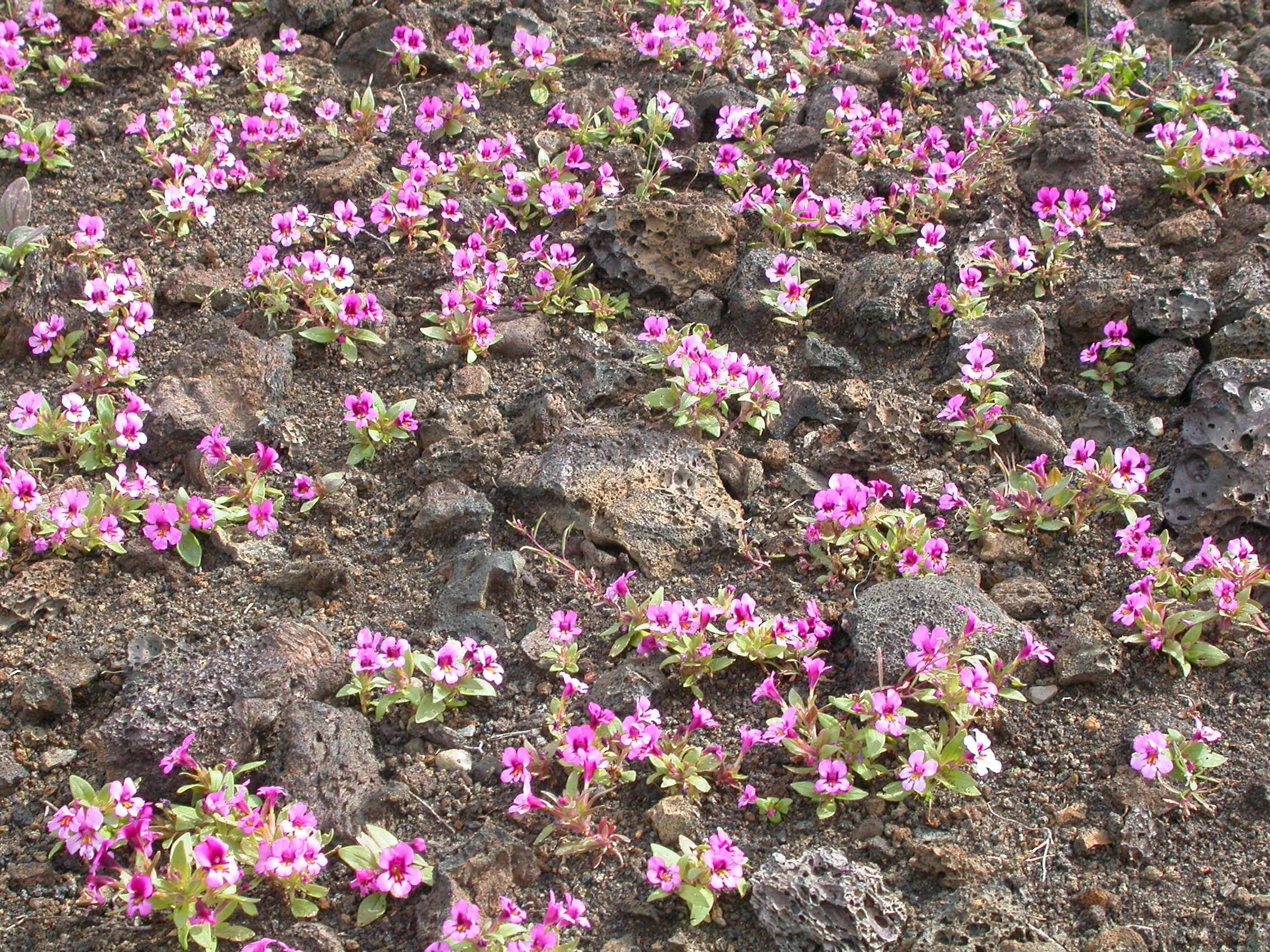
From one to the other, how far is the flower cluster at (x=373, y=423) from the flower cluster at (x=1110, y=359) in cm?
311

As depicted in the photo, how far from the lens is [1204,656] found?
4605mm

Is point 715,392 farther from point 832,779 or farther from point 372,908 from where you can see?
point 372,908

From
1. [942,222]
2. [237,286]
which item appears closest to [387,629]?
[237,286]

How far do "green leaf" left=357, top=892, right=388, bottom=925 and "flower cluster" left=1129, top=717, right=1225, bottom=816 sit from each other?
97.8 inches

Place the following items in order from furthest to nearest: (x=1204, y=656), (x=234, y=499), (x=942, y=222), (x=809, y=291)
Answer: (x=942, y=222)
(x=809, y=291)
(x=234, y=499)
(x=1204, y=656)

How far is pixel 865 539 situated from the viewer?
5117 millimetres

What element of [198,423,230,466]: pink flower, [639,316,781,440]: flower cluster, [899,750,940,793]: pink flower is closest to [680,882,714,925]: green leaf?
[899,750,940,793]: pink flower

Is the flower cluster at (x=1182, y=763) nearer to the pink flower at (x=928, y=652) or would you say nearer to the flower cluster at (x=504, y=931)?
the pink flower at (x=928, y=652)

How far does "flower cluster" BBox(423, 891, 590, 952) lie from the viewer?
148 inches

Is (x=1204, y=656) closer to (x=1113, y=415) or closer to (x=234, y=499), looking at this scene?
(x=1113, y=415)

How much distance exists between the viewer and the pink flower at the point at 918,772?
4172mm

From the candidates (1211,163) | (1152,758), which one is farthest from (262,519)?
(1211,163)

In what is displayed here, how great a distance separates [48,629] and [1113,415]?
455cm

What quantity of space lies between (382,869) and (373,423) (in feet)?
7.45
